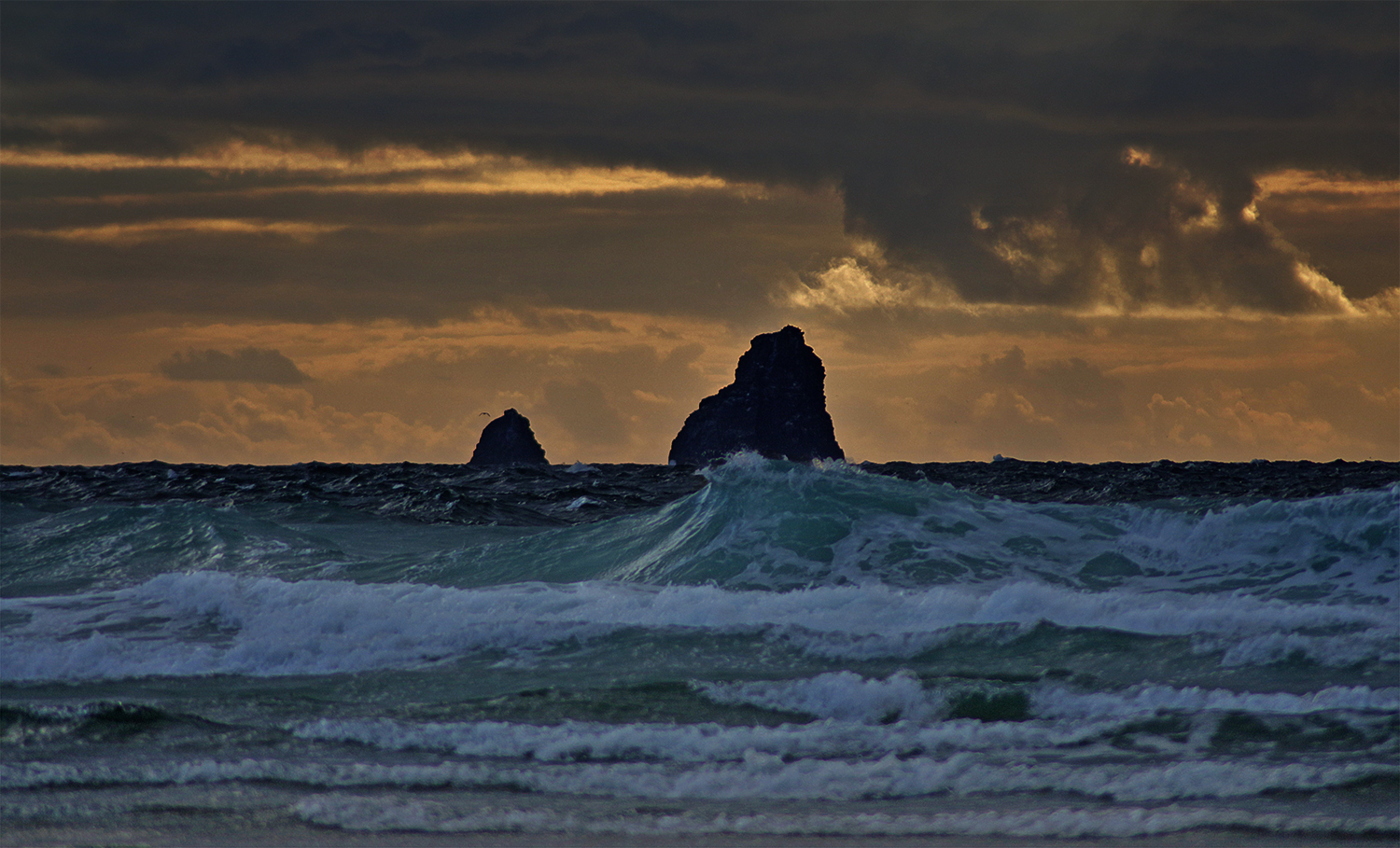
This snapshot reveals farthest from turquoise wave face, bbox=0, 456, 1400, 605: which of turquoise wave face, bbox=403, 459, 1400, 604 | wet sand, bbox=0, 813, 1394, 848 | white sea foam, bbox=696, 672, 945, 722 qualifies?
wet sand, bbox=0, 813, 1394, 848

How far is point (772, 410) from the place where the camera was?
101m

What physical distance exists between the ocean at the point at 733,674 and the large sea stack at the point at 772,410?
7663 cm

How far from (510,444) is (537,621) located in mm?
91528

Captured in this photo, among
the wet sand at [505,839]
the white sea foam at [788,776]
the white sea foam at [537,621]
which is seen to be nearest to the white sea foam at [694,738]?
the white sea foam at [788,776]

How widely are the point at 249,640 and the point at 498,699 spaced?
5.01m

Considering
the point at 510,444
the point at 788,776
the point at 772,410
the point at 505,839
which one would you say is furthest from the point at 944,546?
the point at 510,444

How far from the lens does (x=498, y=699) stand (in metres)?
10.7

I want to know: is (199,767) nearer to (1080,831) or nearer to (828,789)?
(828,789)

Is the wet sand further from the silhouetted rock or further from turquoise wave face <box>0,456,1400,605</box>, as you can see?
the silhouetted rock

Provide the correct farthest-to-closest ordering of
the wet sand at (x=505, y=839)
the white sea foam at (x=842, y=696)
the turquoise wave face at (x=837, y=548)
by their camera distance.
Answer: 1. the turquoise wave face at (x=837, y=548)
2. the white sea foam at (x=842, y=696)
3. the wet sand at (x=505, y=839)

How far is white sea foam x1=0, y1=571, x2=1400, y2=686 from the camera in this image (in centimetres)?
1285

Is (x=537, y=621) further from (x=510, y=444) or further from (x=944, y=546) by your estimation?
(x=510, y=444)

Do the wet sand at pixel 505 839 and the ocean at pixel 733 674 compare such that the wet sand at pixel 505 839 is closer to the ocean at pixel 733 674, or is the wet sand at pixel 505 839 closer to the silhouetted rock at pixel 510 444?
the ocean at pixel 733 674

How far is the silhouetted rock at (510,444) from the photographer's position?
341ft
